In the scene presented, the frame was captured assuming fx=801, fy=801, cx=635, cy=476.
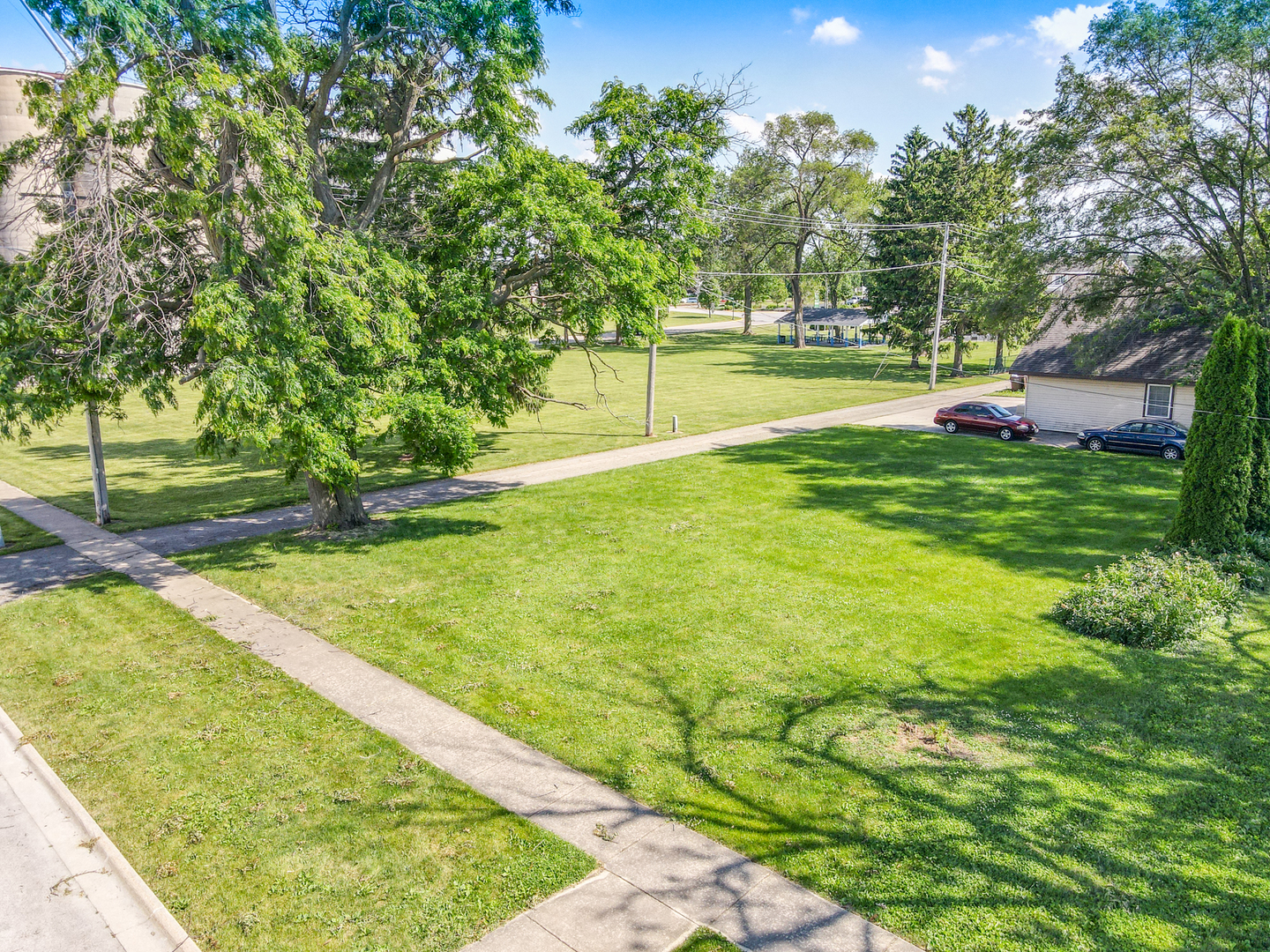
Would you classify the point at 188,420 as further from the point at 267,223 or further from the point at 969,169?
the point at 969,169

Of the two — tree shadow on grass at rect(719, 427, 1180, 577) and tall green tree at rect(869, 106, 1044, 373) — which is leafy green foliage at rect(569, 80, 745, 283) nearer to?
tree shadow on grass at rect(719, 427, 1180, 577)

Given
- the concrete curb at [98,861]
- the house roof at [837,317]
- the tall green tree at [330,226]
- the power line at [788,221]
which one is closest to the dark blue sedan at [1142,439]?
the tall green tree at [330,226]

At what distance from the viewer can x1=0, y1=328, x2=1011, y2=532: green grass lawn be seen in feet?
73.5

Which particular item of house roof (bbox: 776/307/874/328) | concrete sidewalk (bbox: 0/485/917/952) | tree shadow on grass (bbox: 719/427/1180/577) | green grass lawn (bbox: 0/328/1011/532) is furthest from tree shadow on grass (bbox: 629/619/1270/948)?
house roof (bbox: 776/307/874/328)

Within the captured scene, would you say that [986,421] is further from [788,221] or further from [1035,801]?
[788,221]

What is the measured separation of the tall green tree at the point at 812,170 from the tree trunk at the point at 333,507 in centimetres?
5395

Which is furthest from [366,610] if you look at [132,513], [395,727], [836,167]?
[836,167]

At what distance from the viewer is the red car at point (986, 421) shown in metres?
30.2

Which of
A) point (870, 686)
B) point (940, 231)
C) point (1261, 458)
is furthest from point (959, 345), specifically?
point (870, 686)

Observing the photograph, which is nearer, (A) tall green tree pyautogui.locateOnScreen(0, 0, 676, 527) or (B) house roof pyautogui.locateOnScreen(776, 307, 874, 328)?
(A) tall green tree pyautogui.locateOnScreen(0, 0, 676, 527)

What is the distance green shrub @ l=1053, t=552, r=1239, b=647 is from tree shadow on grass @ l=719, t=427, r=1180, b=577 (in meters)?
1.91

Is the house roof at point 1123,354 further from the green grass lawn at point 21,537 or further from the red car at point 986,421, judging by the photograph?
the green grass lawn at point 21,537

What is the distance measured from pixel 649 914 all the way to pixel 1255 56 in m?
28.2

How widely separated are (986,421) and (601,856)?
27599 mm
